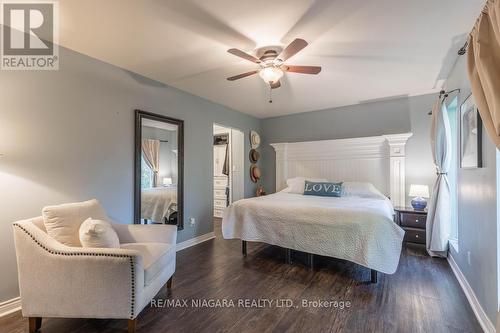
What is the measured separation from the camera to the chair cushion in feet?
6.23

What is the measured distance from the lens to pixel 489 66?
1.23 m

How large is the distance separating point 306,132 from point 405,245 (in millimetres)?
2760

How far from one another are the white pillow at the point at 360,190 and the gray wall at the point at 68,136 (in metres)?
3.15

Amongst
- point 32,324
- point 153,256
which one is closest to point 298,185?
point 153,256

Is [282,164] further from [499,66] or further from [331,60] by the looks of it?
[499,66]

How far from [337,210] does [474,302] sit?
1367 millimetres

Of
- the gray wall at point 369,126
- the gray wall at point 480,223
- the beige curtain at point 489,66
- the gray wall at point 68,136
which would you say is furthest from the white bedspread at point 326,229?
the gray wall at point 369,126

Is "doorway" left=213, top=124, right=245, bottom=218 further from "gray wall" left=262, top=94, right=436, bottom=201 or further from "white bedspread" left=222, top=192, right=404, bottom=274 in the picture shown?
"white bedspread" left=222, top=192, right=404, bottom=274

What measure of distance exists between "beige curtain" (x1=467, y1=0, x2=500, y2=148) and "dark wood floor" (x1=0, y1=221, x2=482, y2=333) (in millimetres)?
1623

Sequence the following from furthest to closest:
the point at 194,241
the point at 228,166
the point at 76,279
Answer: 1. the point at 228,166
2. the point at 194,241
3. the point at 76,279

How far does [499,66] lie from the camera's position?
3.98ft

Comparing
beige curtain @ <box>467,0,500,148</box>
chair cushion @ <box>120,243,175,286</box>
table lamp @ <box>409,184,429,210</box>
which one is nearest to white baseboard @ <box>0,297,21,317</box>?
chair cushion @ <box>120,243,175,286</box>

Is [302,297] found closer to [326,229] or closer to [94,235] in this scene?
[326,229]

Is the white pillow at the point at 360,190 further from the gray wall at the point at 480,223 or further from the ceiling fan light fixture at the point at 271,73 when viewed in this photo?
the ceiling fan light fixture at the point at 271,73
